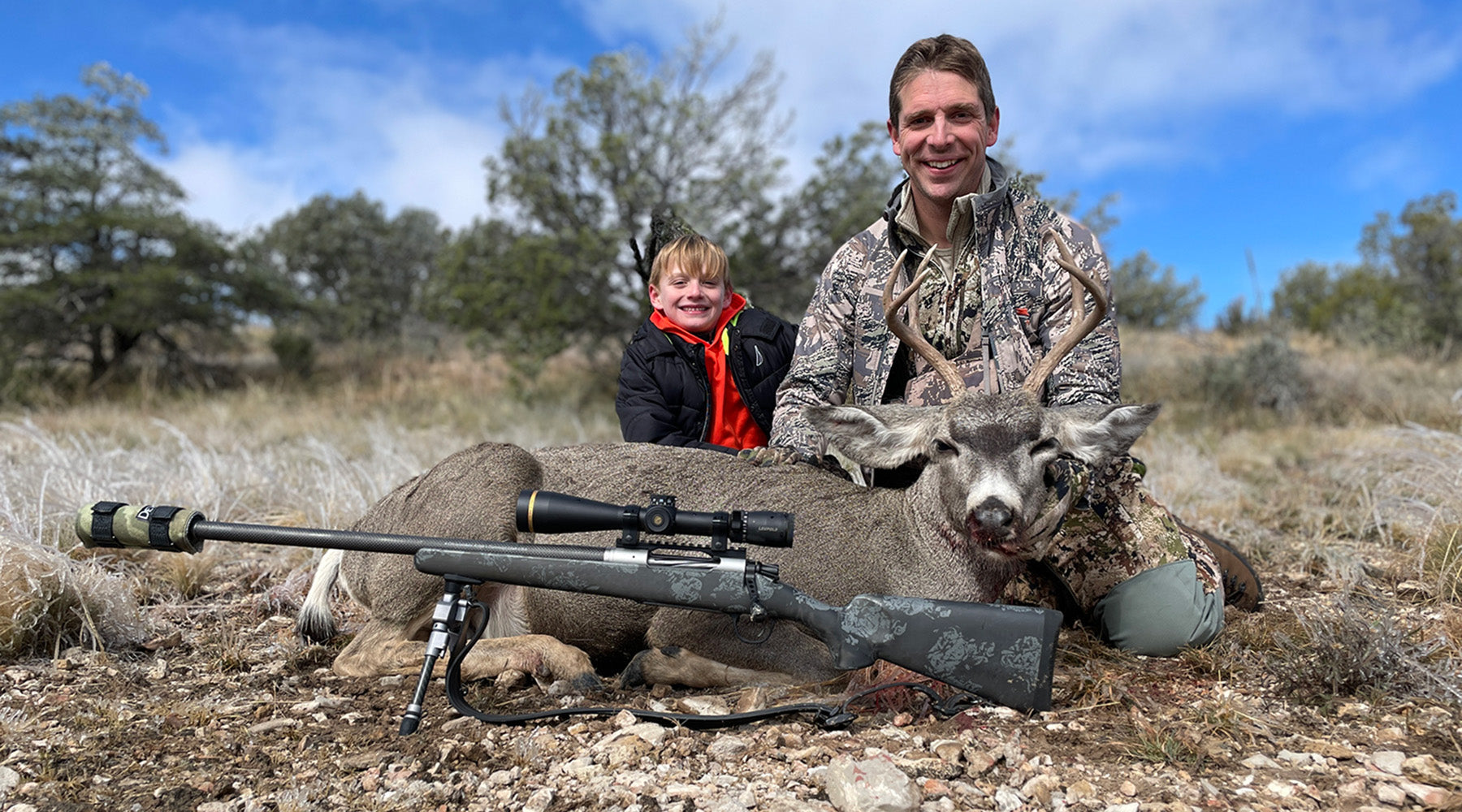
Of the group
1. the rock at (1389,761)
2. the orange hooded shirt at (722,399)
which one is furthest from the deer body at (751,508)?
the rock at (1389,761)

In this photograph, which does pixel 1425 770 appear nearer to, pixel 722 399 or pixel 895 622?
pixel 895 622

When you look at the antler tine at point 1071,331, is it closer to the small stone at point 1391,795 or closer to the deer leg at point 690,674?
the deer leg at point 690,674

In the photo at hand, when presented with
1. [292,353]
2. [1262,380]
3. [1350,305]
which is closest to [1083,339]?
[1262,380]

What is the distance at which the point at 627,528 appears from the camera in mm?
3059

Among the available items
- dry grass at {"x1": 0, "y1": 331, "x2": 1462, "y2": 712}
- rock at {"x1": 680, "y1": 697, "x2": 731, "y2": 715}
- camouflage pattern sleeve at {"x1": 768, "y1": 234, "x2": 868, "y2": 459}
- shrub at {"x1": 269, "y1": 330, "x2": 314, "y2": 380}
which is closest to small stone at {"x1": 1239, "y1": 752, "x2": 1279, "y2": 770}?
dry grass at {"x1": 0, "y1": 331, "x2": 1462, "y2": 712}

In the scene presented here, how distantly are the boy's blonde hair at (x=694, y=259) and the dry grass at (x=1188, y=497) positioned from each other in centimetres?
263

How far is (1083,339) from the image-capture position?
13.2ft

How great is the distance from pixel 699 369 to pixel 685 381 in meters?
0.10

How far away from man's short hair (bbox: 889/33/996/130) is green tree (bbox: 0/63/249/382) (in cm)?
1599

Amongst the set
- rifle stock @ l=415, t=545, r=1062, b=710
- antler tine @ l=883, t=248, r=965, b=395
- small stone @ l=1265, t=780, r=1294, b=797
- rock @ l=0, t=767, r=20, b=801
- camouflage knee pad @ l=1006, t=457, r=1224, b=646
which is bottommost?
rock @ l=0, t=767, r=20, b=801

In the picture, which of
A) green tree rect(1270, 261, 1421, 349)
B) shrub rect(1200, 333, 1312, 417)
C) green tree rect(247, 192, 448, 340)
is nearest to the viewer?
shrub rect(1200, 333, 1312, 417)

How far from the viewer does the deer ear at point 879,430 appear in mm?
3730

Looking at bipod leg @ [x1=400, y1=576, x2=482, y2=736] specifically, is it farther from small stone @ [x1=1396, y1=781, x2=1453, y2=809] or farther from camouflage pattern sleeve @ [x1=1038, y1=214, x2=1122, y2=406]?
small stone @ [x1=1396, y1=781, x2=1453, y2=809]

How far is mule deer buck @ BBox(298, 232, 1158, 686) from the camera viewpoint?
138 inches
